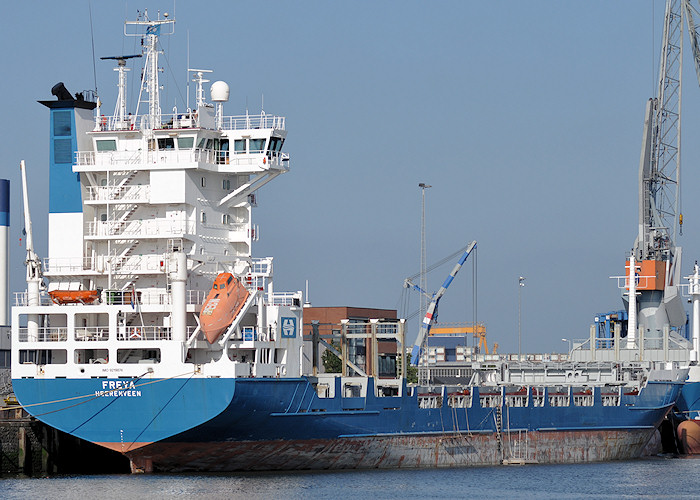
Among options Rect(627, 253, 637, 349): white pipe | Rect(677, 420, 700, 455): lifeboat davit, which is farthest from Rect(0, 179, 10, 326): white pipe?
Rect(677, 420, 700, 455): lifeboat davit

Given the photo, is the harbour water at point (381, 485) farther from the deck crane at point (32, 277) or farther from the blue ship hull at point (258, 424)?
the deck crane at point (32, 277)

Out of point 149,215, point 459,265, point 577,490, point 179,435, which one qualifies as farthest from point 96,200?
point 459,265

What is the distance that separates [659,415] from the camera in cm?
5547

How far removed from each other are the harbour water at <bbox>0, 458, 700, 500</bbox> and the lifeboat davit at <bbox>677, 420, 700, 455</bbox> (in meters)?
10.2

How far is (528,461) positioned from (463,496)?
10.9 meters

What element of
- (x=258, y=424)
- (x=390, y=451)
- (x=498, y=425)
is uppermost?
(x=258, y=424)

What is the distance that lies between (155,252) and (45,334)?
433cm

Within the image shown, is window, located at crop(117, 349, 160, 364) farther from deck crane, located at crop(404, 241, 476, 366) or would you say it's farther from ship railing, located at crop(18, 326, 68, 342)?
deck crane, located at crop(404, 241, 476, 366)

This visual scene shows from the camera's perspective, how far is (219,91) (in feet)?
153

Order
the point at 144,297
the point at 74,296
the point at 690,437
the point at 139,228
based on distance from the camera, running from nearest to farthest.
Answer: the point at 74,296, the point at 144,297, the point at 139,228, the point at 690,437

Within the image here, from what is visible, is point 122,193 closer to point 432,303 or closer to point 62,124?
point 62,124

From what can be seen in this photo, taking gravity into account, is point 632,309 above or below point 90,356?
above

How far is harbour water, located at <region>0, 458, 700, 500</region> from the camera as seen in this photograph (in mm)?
39250

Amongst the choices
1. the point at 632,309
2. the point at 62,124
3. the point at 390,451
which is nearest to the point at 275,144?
the point at 62,124
